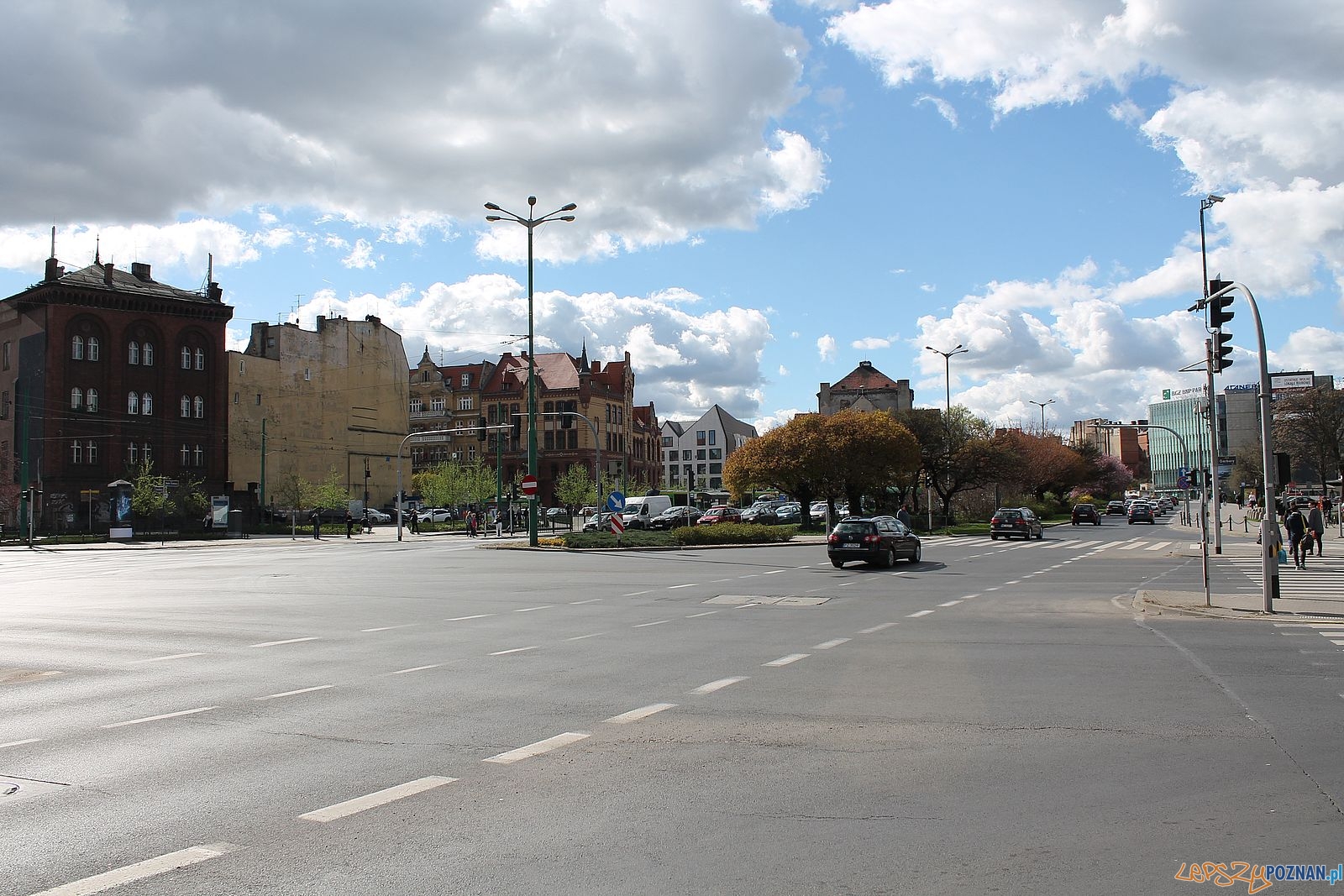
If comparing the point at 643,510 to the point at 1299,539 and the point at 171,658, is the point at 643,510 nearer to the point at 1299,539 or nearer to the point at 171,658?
the point at 1299,539

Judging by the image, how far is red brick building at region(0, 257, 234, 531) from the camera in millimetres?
65688

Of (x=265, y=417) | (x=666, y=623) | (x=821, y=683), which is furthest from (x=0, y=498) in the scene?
(x=821, y=683)

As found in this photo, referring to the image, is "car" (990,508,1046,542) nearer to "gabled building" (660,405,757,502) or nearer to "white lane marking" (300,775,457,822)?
"white lane marking" (300,775,457,822)

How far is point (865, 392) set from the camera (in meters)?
120

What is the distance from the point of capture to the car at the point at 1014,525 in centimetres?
5012

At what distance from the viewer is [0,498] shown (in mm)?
65875

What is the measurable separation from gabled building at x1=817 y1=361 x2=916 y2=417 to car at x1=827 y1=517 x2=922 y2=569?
90746 millimetres

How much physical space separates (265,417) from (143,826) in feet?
281

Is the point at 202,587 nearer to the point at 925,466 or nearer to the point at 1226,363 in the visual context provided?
the point at 1226,363

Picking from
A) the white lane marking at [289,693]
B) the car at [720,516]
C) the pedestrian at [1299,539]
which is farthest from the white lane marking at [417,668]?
the car at [720,516]

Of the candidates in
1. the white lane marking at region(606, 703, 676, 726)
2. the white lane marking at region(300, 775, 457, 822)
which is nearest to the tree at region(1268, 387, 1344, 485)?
the white lane marking at region(606, 703, 676, 726)

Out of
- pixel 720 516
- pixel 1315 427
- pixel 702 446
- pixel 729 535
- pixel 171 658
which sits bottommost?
pixel 171 658

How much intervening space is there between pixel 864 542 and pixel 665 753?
2201 centimetres

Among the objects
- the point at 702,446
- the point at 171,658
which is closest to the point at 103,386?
the point at 171,658
